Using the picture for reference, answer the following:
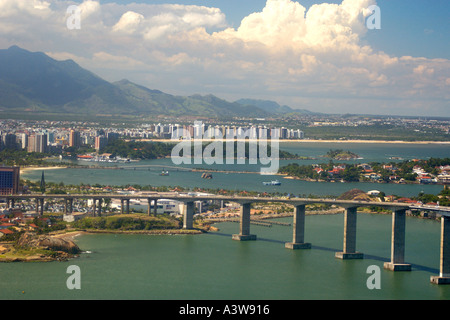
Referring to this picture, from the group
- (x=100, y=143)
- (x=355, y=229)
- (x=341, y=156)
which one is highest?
(x=100, y=143)

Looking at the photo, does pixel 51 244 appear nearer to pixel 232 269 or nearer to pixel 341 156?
pixel 232 269

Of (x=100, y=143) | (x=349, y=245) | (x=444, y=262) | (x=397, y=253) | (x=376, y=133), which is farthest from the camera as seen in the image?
(x=376, y=133)

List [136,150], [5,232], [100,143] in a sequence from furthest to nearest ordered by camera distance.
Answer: [100,143] < [136,150] < [5,232]

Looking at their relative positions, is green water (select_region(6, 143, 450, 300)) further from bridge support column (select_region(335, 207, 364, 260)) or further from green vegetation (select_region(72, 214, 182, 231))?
green vegetation (select_region(72, 214, 182, 231))

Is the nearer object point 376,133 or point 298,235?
point 298,235

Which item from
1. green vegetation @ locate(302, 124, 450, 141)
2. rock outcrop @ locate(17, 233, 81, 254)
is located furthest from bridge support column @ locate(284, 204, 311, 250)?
green vegetation @ locate(302, 124, 450, 141)

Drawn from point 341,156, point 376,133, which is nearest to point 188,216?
point 341,156

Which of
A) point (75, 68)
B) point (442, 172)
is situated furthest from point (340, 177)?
point (75, 68)
